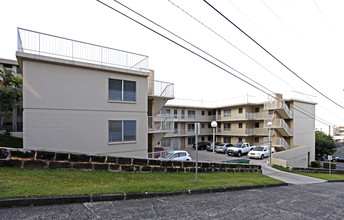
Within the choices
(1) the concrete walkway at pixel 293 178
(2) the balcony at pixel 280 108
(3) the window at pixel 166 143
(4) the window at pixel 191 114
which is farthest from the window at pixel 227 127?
(1) the concrete walkway at pixel 293 178

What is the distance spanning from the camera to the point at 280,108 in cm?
2405

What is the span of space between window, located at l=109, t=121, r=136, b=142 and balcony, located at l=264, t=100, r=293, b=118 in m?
21.0

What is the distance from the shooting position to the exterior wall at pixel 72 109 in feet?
29.5

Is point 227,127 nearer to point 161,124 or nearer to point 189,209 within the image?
point 161,124

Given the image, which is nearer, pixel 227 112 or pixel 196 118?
pixel 227 112

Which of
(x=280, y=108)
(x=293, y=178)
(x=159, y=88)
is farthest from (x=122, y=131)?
(x=280, y=108)

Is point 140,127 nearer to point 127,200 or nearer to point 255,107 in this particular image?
point 127,200

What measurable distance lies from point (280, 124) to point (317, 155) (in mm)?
19704

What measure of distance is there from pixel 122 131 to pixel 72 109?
10.0 feet

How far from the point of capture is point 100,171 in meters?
6.13

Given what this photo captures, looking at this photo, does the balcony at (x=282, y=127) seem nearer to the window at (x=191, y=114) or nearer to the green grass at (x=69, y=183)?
the window at (x=191, y=114)

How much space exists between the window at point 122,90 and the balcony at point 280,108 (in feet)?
68.1

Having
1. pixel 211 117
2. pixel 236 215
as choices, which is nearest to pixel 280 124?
pixel 211 117

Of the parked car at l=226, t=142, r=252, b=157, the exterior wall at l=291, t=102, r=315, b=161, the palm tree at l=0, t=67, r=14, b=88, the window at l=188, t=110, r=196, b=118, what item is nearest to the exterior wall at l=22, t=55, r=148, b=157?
the parked car at l=226, t=142, r=252, b=157
